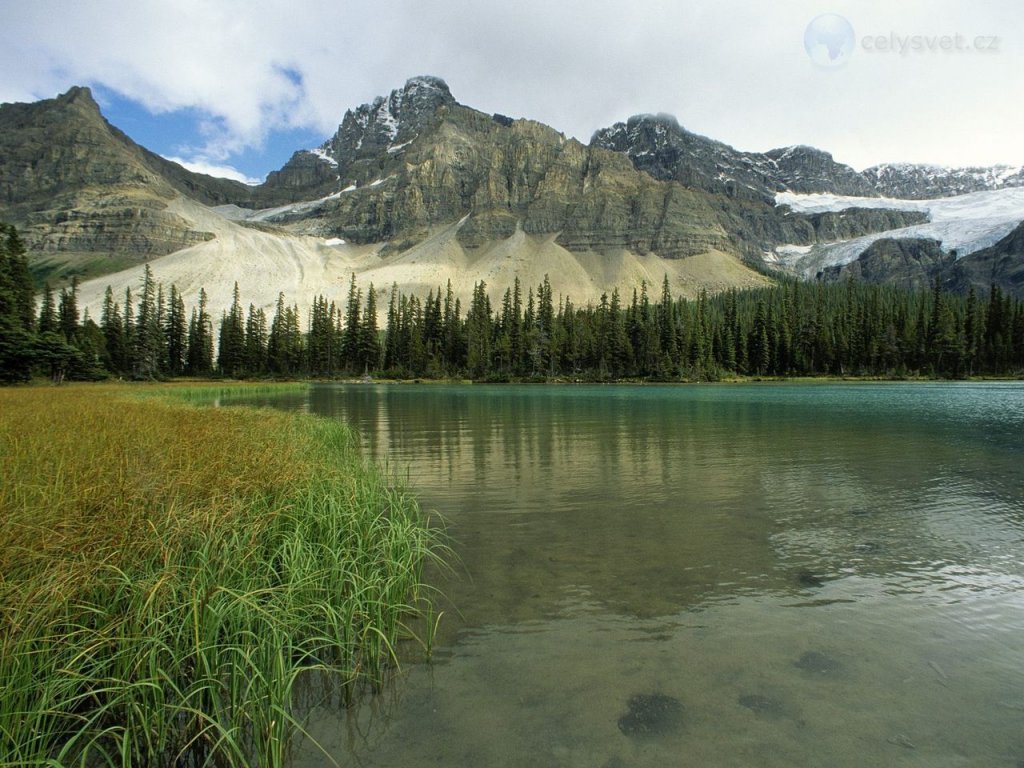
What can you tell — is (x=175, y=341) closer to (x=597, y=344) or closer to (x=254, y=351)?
(x=254, y=351)

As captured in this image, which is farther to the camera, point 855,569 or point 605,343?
point 605,343

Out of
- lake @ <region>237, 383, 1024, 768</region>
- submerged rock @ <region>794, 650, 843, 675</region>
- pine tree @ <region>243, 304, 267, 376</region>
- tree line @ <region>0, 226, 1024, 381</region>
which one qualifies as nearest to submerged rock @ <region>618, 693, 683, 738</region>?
lake @ <region>237, 383, 1024, 768</region>

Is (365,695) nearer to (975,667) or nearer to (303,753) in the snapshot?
(303,753)

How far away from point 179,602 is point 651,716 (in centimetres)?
472

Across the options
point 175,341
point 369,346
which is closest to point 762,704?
point 369,346

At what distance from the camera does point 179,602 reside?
17.1 feet

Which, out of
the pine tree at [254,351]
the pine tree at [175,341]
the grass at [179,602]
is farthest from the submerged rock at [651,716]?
the pine tree at [175,341]

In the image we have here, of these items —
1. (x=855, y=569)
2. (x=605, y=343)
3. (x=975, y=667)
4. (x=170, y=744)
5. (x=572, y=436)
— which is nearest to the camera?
(x=170, y=744)

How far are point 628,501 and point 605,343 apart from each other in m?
113

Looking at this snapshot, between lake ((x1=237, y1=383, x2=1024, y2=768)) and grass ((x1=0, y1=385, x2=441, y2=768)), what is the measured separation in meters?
0.84

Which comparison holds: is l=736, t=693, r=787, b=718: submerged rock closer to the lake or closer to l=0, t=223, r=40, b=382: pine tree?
the lake

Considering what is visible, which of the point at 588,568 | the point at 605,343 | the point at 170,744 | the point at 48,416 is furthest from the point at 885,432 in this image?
the point at 605,343

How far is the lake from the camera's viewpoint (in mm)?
5074

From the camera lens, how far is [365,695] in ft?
18.8
